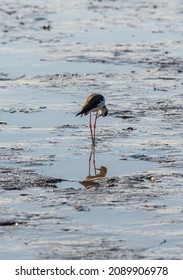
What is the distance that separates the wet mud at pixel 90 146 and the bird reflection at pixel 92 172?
0.05ft

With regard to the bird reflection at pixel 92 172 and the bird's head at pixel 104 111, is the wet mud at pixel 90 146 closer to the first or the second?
the bird reflection at pixel 92 172

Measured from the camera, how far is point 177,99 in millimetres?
17719


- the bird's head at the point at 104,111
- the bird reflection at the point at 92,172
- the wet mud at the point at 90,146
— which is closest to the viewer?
the wet mud at the point at 90,146

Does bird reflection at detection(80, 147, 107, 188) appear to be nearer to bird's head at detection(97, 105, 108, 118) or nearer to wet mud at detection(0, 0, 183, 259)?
wet mud at detection(0, 0, 183, 259)

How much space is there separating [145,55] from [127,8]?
10.1m

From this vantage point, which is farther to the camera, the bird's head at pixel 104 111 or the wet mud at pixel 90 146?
the bird's head at pixel 104 111

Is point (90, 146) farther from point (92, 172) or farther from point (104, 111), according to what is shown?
point (104, 111)

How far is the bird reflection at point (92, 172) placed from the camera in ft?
41.9

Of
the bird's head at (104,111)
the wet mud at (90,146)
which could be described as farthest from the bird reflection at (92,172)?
the bird's head at (104,111)

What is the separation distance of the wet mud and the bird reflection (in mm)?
16

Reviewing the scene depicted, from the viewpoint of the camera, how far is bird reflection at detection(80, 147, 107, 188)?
1276 centimetres

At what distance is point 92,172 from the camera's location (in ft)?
43.8

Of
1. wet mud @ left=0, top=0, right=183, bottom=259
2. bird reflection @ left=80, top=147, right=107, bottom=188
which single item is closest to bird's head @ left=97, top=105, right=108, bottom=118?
wet mud @ left=0, top=0, right=183, bottom=259

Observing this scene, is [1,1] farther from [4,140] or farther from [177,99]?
[4,140]
